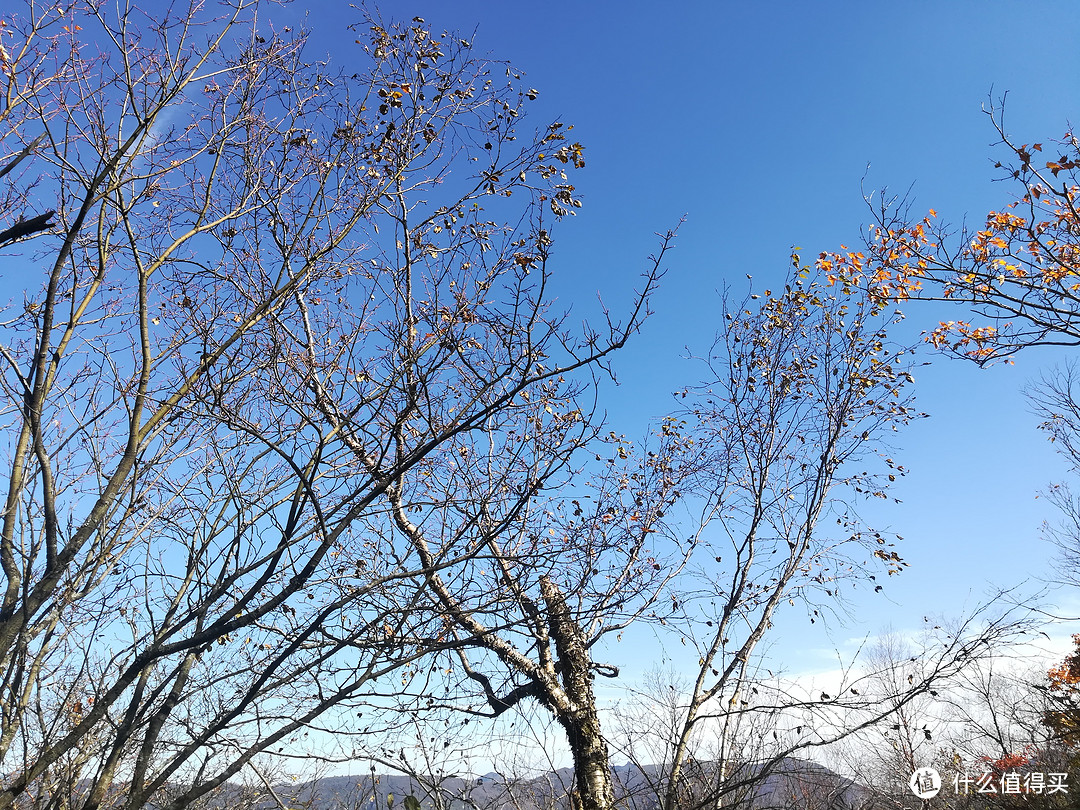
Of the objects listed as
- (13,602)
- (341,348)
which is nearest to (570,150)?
(341,348)

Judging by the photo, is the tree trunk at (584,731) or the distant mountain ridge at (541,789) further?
the tree trunk at (584,731)

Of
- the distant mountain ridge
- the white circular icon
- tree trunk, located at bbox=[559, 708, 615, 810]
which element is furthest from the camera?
the white circular icon

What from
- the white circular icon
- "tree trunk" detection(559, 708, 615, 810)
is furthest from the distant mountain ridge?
the white circular icon

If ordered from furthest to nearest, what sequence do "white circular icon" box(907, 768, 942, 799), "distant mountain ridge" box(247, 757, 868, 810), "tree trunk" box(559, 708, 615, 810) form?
1. "white circular icon" box(907, 768, 942, 799)
2. "tree trunk" box(559, 708, 615, 810)
3. "distant mountain ridge" box(247, 757, 868, 810)

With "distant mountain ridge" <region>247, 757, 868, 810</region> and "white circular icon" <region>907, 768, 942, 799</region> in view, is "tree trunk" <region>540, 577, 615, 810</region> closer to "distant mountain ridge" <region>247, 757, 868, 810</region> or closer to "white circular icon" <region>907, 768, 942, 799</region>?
"distant mountain ridge" <region>247, 757, 868, 810</region>

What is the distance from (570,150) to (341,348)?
179 centimetres

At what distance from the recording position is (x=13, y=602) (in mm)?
2734

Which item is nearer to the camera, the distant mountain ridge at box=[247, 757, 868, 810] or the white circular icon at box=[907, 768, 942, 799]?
the distant mountain ridge at box=[247, 757, 868, 810]

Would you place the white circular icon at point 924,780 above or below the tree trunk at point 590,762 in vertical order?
below

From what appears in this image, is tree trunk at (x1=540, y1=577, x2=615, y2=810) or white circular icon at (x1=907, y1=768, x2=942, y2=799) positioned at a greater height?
tree trunk at (x1=540, y1=577, x2=615, y2=810)

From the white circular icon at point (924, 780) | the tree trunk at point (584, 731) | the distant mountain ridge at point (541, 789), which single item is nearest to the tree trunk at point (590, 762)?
the tree trunk at point (584, 731)

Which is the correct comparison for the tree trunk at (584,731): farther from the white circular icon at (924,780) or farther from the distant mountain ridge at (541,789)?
the white circular icon at (924,780)

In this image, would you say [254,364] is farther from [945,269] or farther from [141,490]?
[945,269]

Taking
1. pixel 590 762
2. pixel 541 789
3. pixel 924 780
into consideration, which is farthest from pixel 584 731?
pixel 924 780
